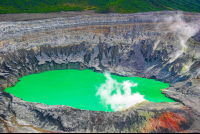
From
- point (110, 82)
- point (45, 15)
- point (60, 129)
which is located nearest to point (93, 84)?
point (110, 82)

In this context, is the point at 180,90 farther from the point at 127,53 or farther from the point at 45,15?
the point at 45,15

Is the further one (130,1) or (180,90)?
(130,1)

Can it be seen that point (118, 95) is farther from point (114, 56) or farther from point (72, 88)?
point (114, 56)

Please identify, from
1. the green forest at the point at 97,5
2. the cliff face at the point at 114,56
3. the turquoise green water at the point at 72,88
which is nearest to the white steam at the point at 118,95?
the turquoise green water at the point at 72,88

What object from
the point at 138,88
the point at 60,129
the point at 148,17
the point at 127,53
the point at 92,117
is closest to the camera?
the point at 60,129

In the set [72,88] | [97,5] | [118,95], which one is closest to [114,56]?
[118,95]
